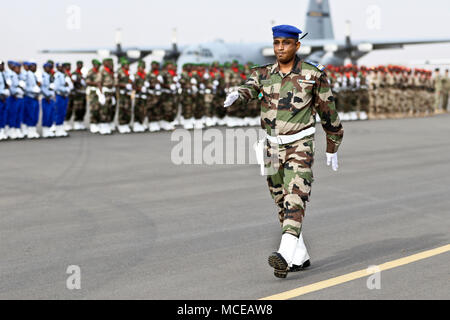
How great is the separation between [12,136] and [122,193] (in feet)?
28.1

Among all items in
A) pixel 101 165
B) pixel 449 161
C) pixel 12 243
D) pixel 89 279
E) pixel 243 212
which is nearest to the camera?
pixel 89 279

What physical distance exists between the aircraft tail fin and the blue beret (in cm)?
5432

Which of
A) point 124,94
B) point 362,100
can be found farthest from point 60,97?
point 362,100

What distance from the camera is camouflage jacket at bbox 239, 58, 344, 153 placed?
5289mm

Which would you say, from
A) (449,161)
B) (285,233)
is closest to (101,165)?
(449,161)

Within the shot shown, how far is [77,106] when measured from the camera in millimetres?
19516

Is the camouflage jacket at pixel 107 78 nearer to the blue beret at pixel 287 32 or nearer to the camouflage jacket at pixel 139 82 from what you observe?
the camouflage jacket at pixel 139 82

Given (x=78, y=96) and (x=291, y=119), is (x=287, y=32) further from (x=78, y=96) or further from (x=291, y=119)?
(x=78, y=96)

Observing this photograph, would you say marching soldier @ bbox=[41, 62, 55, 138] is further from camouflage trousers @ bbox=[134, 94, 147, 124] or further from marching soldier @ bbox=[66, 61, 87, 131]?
camouflage trousers @ bbox=[134, 94, 147, 124]

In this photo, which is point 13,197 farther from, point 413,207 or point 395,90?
point 395,90

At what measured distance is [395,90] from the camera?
29016 millimetres

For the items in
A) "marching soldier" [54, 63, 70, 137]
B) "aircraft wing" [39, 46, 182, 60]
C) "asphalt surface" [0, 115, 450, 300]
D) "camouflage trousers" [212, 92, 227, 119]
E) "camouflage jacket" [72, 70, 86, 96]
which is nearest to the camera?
"asphalt surface" [0, 115, 450, 300]

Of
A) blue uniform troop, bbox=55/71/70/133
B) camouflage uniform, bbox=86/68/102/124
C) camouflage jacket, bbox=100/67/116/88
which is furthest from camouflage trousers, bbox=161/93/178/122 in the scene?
blue uniform troop, bbox=55/71/70/133

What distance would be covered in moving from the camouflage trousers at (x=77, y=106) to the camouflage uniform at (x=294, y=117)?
48.4 feet
